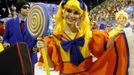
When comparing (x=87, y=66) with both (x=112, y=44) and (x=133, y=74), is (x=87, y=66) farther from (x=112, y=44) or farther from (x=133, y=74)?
(x=133, y=74)

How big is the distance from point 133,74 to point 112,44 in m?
0.46

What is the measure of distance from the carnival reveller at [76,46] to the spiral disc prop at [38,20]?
0.24 feet

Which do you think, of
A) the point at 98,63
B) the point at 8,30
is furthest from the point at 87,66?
the point at 8,30

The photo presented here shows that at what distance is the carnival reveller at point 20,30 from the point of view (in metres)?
4.27

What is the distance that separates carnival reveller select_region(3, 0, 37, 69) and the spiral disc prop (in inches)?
43.8

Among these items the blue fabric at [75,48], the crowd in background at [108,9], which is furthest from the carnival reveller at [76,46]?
the crowd in background at [108,9]

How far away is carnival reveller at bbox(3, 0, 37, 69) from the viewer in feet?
14.0

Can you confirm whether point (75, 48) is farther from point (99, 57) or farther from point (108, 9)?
point (108, 9)

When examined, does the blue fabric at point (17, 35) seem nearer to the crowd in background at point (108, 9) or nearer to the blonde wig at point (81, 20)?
the blonde wig at point (81, 20)

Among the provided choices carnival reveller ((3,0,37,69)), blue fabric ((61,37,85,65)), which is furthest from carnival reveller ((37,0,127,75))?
carnival reveller ((3,0,37,69))

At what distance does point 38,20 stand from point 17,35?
4.56 ft

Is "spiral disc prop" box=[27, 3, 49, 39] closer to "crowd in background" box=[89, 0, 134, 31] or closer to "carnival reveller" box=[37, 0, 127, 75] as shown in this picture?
"carnival reveller" box=[37, 0, 127, 75]

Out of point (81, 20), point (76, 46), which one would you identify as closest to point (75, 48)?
point (76, 46)

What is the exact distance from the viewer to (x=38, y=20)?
9.83 feet
